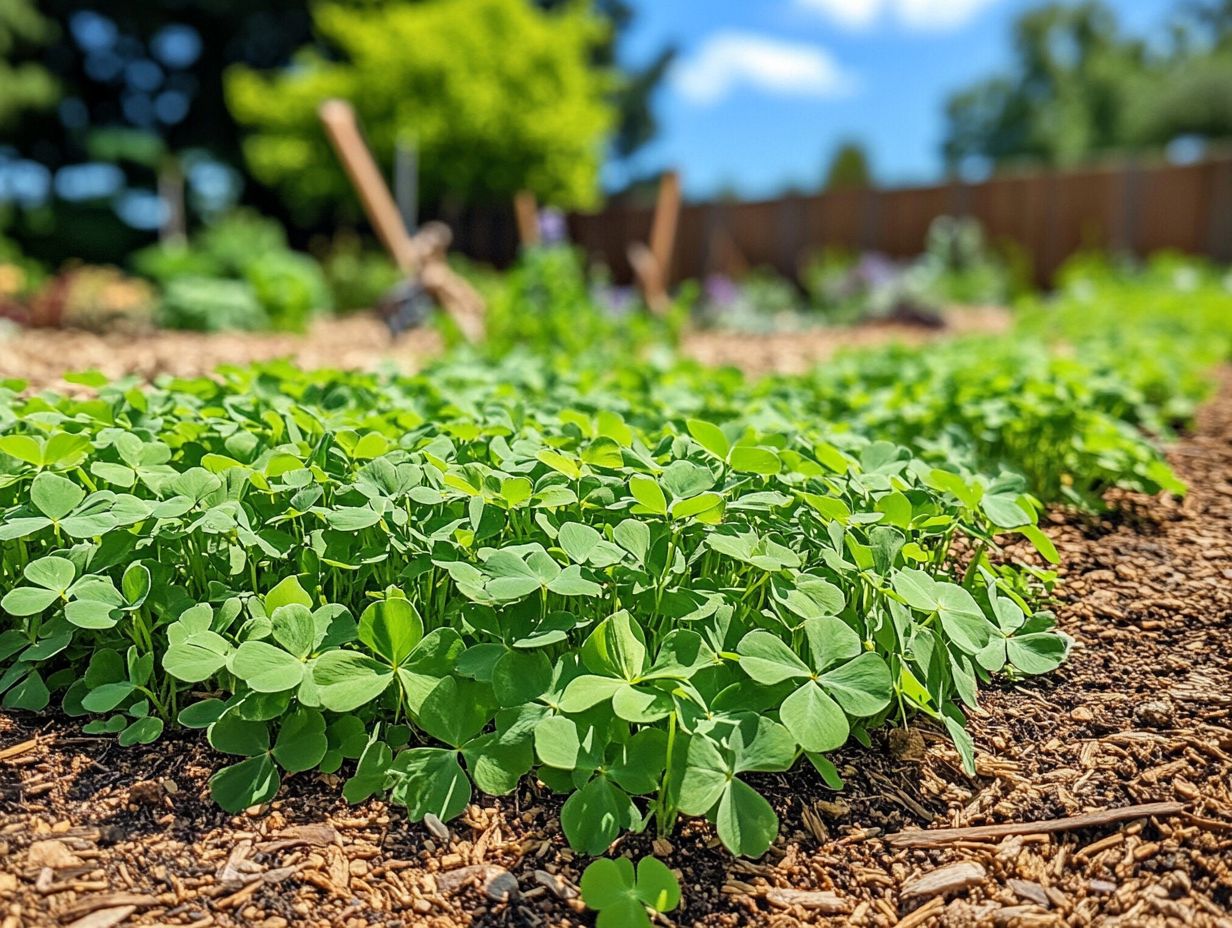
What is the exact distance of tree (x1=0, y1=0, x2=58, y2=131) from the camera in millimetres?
15953

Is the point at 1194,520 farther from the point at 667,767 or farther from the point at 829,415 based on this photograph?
the point at 667,767

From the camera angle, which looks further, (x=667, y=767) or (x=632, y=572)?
(x=632, y=572)

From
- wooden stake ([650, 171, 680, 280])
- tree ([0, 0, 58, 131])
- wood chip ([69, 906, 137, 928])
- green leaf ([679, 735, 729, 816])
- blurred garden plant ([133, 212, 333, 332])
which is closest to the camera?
wood chip ([69, 906, 137, 928])

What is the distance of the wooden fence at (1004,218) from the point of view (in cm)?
1134

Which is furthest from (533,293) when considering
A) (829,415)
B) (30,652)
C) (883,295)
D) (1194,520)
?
(883,295)

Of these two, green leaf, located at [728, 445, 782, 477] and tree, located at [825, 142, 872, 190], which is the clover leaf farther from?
tree, located at [825, 142, 872, 190]

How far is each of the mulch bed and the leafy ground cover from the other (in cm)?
6

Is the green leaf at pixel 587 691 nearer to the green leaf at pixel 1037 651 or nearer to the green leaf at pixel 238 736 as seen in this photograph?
the green leaf at pixel 238 736

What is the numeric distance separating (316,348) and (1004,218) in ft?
30.5

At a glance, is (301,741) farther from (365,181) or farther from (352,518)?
(365,181)

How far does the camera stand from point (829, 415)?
10.1ft

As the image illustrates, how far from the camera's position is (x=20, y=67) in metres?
17.7

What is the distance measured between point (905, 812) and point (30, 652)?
4.86 ft

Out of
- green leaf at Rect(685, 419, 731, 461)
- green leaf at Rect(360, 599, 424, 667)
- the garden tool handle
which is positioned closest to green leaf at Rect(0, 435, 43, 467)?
green leaf at Rect(360, 599, 424, 667)
